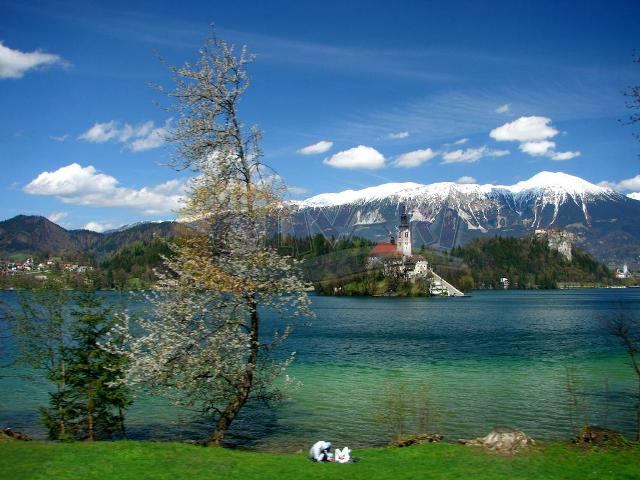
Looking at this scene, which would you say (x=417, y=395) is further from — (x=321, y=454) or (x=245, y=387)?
(x=321, y=454)

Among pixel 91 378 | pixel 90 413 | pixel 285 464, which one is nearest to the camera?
pixel 285 464

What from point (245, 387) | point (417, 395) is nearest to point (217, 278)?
point (245, 387)

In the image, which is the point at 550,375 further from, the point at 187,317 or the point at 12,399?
the point at 12,399

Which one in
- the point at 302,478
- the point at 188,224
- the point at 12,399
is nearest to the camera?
the point at 302,478

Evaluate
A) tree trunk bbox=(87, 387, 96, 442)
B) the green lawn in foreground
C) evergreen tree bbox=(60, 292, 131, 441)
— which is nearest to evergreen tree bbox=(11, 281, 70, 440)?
evergreen tree bbox=(60, 292, 131, 441)

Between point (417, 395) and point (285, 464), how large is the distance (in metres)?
17.6

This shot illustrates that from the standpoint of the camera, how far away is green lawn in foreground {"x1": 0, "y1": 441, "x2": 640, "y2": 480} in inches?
503

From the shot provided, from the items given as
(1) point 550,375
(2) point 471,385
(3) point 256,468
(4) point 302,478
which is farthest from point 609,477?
(1) point 550,375

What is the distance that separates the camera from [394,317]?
325ft

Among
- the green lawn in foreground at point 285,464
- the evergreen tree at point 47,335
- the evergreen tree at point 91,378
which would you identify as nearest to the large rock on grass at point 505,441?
the green lawn in foreground at point 285,464

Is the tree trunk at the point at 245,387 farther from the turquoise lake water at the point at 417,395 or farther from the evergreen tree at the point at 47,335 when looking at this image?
the evergreen tree at the point at 47,335

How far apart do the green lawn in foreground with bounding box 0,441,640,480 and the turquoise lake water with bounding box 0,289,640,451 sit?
19.3ft

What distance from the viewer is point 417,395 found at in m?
30.4

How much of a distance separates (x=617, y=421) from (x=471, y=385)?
9.78 meters
